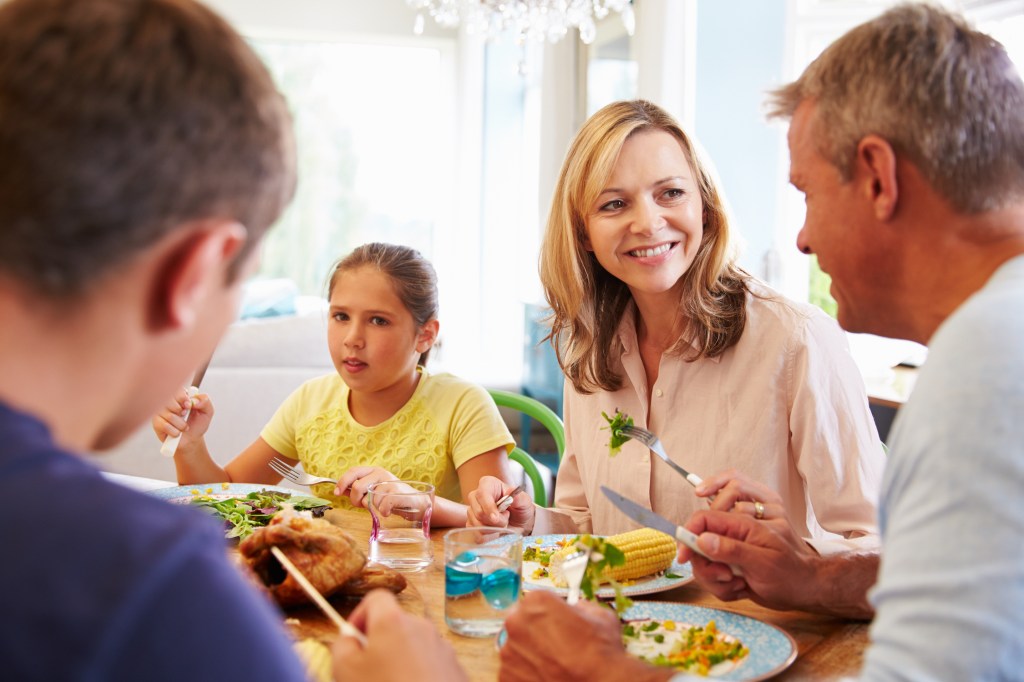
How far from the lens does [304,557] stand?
4.29 ft

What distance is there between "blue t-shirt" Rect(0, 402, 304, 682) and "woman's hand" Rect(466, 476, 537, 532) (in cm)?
115

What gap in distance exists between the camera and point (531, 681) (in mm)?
1082

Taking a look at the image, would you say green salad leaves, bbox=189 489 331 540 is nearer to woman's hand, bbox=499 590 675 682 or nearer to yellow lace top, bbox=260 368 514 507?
yellow lace top, bbox=260 368 514 507

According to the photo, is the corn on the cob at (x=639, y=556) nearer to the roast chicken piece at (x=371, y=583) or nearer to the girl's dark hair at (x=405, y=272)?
the roast chicken piece at (x=371, y=583)

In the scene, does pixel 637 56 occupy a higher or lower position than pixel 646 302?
higher

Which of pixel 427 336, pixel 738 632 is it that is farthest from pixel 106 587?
pixel 427 336

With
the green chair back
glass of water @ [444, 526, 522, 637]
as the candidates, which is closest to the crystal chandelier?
the green chair back

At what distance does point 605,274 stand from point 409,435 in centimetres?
64

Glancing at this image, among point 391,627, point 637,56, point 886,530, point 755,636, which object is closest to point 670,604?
point 755,636

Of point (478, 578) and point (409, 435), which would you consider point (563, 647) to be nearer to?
point (478, 578)

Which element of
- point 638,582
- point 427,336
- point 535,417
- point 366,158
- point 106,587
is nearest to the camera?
point 106,587

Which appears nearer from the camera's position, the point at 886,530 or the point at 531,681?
the point at 886,530

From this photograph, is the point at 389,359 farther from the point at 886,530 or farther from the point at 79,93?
the point at 79,93

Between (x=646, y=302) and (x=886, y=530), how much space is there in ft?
4.10
